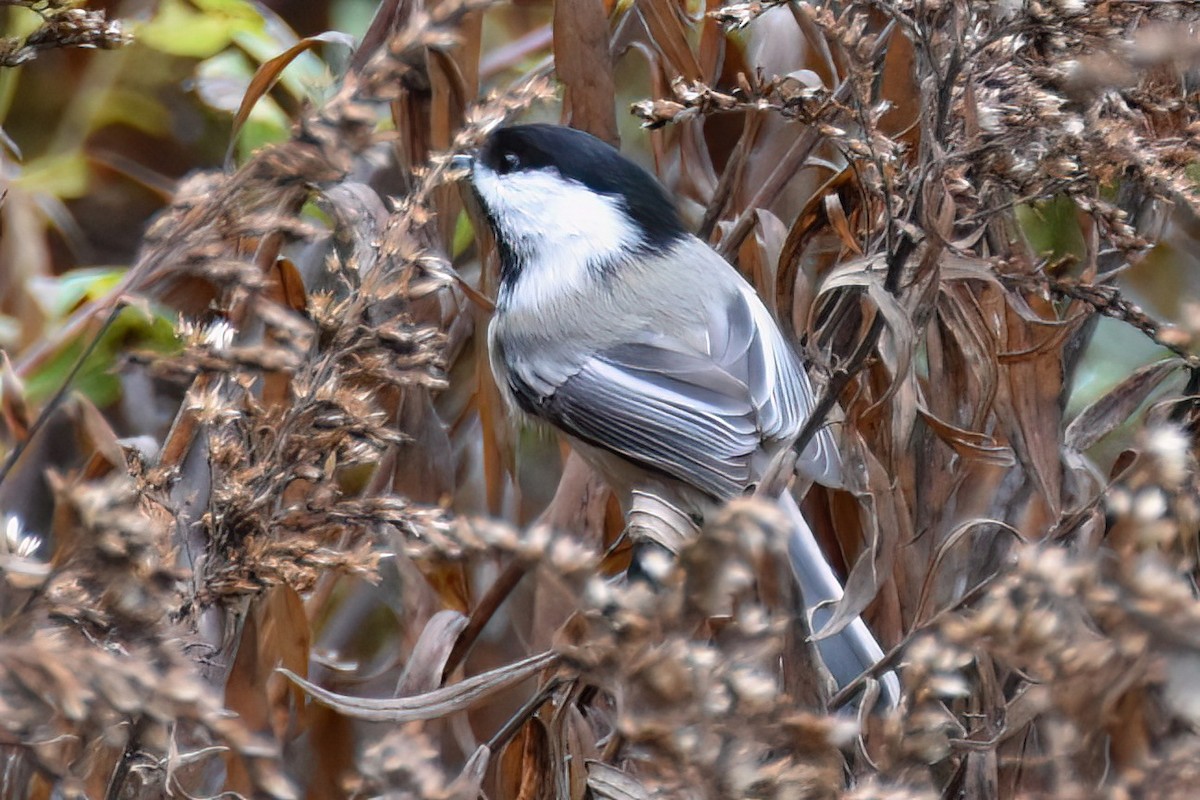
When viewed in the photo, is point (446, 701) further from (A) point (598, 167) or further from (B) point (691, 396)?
(A) point (598, 167)

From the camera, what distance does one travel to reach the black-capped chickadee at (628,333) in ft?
3.41

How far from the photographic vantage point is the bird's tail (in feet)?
2.61

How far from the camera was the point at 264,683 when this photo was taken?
0.80m

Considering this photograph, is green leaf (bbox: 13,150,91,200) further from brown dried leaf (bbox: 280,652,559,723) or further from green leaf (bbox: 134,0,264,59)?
brown dried leaf (bbox: 280,652,559,723)

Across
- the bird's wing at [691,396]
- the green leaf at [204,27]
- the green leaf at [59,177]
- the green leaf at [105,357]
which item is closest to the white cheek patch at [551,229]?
the bird's wing at [691,396]

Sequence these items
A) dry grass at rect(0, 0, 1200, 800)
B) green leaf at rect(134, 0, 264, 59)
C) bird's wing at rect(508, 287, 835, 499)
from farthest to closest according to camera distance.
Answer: green leaf at rect(134, 0, 264, 59), bird's wing at rect(508, 287, 835, 499), dry grass at rect(0, 0, 1200, 800)

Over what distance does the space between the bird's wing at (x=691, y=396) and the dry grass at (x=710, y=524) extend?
6cm

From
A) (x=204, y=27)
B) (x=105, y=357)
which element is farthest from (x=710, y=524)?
(x=204, y=27)

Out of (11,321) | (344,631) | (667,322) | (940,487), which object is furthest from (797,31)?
(11,321)

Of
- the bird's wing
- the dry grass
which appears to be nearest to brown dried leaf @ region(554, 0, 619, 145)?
the dry grass

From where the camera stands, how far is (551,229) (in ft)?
4.00

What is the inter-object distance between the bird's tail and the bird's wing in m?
0.15

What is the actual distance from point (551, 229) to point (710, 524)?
0.92 m

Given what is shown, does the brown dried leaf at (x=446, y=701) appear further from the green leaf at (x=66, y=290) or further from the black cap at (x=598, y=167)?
the green leaf at (x=66, y=290)
